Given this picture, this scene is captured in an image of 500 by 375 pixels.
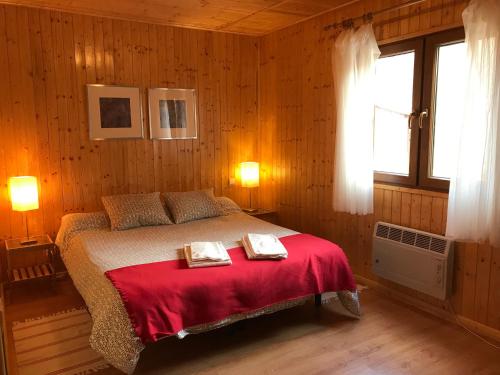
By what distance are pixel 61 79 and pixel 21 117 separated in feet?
1.58

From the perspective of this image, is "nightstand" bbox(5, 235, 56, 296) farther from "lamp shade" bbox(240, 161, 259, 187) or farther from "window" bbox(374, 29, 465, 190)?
"window" bbox(374, 29, 465, 190)

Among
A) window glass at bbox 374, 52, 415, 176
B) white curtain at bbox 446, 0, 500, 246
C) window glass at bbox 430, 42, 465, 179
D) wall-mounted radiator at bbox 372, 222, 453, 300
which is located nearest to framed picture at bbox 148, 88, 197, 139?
window glass at bbox 374, 52, 415, 176

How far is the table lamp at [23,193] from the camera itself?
342cm

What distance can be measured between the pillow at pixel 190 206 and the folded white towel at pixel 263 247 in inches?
42.1

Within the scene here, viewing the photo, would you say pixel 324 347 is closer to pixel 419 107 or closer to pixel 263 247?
pixel 263 247

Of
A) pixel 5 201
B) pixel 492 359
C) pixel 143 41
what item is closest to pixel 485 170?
pixel 492 359

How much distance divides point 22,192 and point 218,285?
6.55 feet

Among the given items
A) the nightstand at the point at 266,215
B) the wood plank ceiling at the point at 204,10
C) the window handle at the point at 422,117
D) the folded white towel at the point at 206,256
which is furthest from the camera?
the nightstand at the point at 266,215

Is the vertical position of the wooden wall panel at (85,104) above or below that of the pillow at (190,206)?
above

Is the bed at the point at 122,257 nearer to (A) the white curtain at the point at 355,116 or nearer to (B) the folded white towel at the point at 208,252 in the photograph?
(B) the folded white towel at the point at 208,252

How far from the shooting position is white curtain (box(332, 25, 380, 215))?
10.9 feet

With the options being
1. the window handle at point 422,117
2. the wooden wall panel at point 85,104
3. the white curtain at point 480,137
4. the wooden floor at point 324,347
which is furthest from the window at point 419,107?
the wooden wall panel at point 85,104

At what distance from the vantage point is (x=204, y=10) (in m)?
3.71

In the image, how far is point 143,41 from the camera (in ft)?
13.4
